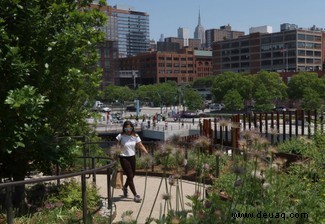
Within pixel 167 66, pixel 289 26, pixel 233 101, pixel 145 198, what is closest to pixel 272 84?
pixel 233 101

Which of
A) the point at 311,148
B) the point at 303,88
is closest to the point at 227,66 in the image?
the point at 303,88

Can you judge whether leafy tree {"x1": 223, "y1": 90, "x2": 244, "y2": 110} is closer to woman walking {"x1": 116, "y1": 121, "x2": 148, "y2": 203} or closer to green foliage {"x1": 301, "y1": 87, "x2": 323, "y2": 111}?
green foliage {"x1": 301, "y1": 87, "x2": 323, "y2": 111}

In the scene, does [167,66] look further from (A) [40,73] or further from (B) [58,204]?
(B) [58,204]

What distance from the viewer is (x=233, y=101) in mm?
83875

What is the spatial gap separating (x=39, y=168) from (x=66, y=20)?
270 cm

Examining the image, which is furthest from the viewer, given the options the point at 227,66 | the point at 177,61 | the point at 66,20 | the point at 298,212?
the point at 177,61

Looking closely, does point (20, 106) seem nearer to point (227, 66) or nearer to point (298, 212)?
point (298, 212)

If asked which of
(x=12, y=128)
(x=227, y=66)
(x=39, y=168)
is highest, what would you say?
(x=227, y=66)

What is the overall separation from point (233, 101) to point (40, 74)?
259 ft

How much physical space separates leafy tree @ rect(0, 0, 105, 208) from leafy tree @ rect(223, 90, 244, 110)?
Result: 77.8 m

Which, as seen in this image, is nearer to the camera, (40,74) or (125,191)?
(40,74)

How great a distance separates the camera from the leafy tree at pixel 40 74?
5.93 m

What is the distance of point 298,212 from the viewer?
3.86m

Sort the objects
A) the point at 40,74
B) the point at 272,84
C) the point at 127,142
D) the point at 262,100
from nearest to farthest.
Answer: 1. the point at 40,74
2. the point at 127,142
3. the point at 262,100
4. the point at 272,84
